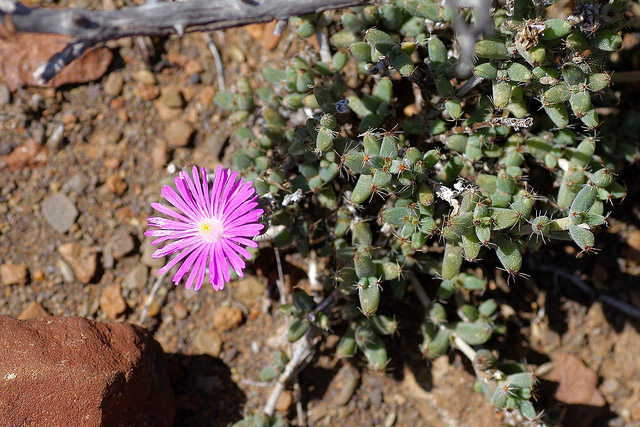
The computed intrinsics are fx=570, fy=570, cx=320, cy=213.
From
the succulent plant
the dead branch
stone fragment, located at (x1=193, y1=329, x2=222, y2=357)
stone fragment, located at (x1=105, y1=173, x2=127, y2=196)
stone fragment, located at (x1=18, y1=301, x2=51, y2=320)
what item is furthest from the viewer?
stone fragment, located at (x1=105, y1=173, x2=127, y2=196)

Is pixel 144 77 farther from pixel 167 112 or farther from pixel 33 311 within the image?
pixel 33 311

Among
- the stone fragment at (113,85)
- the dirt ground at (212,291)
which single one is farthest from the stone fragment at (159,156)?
the stone fragment at (113,85)

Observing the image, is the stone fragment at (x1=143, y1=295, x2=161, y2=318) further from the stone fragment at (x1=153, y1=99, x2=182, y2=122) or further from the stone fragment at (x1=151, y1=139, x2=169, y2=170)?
the stone fragment at (x1=153, y1=99, x2=182, y2=122)

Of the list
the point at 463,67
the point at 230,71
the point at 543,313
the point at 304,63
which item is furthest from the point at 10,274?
the point at 543,313

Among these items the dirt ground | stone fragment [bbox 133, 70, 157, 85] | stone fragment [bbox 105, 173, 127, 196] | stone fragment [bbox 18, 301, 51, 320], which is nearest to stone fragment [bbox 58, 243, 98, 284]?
the dirt ground

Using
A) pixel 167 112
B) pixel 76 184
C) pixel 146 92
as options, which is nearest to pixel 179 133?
pixel 167 112
